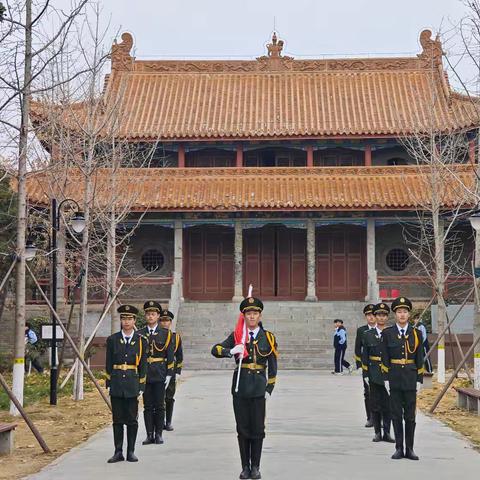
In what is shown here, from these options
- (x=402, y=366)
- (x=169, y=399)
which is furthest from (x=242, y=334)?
(x=169, y=399)

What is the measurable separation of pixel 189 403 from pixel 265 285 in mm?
15822

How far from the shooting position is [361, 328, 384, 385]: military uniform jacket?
1114 centimetres

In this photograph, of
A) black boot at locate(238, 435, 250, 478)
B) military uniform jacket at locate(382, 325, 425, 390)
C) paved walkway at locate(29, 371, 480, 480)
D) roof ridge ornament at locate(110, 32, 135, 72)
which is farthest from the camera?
roof ridge ornament at locate(110, 32, 135, 72)

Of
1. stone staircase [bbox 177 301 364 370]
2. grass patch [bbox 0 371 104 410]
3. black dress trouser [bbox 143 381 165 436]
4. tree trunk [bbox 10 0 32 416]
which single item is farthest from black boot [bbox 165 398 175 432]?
stone staircase [bbox 177 301 364 370]

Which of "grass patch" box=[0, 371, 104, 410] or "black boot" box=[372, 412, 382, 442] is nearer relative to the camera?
"black boot" box=[372, 412, 382, 442]

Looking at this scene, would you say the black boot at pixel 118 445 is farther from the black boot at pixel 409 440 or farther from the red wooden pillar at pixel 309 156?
the red wooden pillar at pixel 309 156

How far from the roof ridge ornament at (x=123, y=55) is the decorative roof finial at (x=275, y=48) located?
17.1 feet

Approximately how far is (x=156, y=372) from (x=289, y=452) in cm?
199

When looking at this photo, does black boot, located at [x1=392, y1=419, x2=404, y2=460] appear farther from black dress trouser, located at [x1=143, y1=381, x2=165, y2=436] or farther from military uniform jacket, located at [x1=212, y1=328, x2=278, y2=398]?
black dress trouser, located at [x1=143, y1=381, x2=165, y2=436]

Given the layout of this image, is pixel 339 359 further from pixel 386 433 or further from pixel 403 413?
pixel 403 413

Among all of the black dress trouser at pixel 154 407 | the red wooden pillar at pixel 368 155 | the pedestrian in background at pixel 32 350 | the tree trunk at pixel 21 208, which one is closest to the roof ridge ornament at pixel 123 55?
the red wooden pillar at pixel 368 155

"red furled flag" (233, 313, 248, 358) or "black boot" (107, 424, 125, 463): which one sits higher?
"red furled flag" (233, 313, 248, 358)

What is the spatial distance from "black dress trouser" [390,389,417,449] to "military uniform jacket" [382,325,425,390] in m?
0.07

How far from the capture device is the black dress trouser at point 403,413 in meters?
9.17
